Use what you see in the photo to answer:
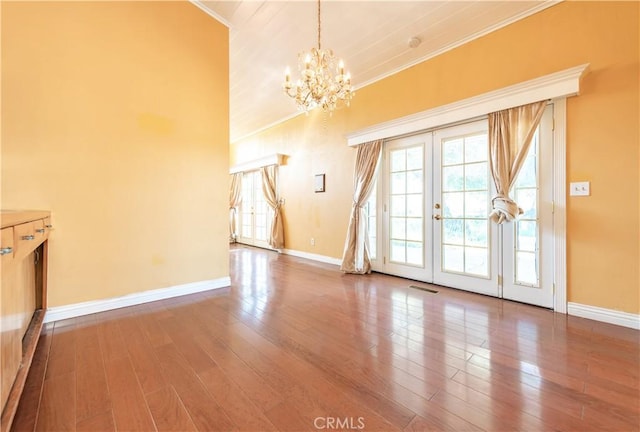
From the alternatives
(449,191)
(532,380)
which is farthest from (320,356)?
(449,191)

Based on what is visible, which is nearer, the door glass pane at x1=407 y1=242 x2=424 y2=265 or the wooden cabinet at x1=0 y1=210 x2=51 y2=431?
the wooden cabinet at x1=0 y1=210 x2=51 y2=431

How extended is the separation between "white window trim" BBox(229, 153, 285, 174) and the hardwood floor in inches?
159

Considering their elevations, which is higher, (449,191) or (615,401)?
(449,191)

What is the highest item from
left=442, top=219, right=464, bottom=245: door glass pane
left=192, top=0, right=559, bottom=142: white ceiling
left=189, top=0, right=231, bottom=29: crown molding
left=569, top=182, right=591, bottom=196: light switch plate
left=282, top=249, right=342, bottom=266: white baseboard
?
left=189, top=0, right=231, bottom=29: crown molding

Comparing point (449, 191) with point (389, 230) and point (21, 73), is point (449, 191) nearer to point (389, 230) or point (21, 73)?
A: point (389, 230)

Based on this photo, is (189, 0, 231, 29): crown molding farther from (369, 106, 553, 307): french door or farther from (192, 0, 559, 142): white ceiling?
(369, 106, 553, 307): french door

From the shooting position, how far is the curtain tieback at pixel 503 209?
109 inches

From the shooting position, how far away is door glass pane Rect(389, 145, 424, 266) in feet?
12.3

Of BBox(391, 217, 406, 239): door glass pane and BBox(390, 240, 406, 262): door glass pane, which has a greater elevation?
BBox(391, 217, 406, 239): door glass pane

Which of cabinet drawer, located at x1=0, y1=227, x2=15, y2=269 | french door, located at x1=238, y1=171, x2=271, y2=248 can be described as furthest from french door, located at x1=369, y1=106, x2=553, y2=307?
cabinet drawer, located at x1=0, y1=227, x2=15, y2=269

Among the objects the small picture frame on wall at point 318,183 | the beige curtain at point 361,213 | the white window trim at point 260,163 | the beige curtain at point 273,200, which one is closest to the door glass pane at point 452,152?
the beige curtain at point 361,213

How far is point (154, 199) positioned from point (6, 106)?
1304mm

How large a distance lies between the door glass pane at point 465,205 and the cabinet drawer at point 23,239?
382 cm

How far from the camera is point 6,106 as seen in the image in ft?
7.20
